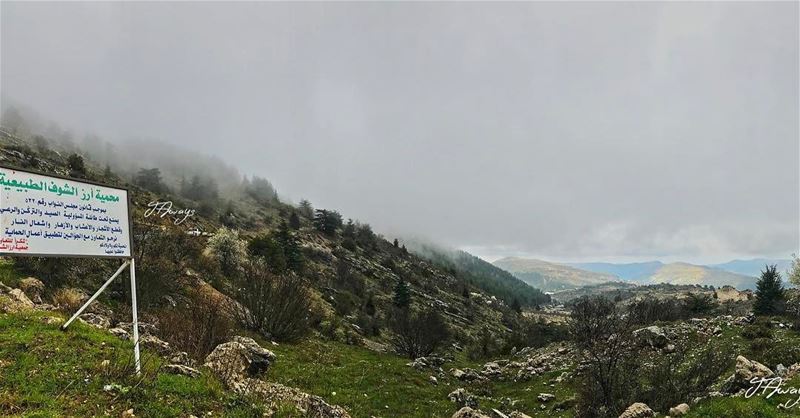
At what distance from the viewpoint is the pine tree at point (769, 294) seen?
138 ft

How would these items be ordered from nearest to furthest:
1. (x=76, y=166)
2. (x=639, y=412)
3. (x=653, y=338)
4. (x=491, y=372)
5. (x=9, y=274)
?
(x=639, y=412), (x=9, y=274), (x=653, y=338), (x=491, y=372), (x=76, y=166)

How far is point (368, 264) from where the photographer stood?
10119 centimetres

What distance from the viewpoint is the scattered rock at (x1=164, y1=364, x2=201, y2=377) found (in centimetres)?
961

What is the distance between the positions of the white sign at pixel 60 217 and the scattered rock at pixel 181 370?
111 inches

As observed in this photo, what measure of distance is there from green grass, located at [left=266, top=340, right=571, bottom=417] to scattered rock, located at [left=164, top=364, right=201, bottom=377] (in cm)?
A: 683

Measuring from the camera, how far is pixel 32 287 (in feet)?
57.1

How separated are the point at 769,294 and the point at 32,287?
60710 millimetres

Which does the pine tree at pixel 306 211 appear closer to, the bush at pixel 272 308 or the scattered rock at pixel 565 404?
the bush at pixel 272 308

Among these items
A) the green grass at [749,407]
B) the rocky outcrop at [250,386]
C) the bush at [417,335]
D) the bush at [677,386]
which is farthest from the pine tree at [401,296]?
the green grass at [749,407]

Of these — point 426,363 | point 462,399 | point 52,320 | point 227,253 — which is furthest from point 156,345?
point 227,253

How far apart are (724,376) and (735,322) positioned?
17467 mm

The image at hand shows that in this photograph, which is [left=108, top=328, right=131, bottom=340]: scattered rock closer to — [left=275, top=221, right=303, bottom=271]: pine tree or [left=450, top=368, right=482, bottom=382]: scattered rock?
[left=450, top=368, right=482, bottom=382]: scattered rock
